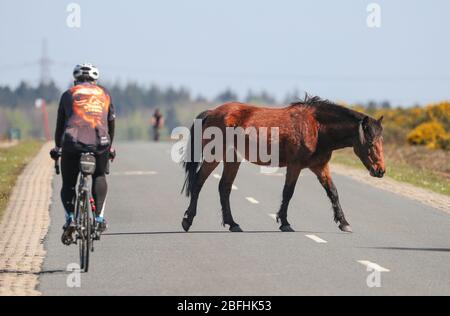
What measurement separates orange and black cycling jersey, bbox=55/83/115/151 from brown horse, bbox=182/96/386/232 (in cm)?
468

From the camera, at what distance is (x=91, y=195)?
46.6ft

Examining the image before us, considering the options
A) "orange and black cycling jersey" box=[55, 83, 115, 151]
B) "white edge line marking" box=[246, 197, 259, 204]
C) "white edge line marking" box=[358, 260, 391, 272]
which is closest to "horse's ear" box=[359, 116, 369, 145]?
"white edge line marking" box=[358, 260, 391, 272]

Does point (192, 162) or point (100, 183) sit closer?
point (100, 183)

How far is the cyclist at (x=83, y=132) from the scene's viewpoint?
13859 millimetres

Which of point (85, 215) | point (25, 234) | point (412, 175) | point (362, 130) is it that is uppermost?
point (362, 130)

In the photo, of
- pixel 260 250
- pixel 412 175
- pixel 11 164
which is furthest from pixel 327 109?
pixel 11 164

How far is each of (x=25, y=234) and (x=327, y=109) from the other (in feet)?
15.7

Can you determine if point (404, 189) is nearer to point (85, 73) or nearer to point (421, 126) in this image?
point (85, 73)

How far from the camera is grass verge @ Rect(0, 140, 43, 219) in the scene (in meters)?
25.7

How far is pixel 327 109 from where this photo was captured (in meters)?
19.1

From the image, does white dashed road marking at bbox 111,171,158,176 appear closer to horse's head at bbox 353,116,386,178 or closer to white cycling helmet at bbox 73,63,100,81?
horse's head at bbox 353,116,386,178

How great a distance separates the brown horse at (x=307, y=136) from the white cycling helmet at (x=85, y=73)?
4.65m

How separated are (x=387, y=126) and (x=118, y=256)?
45498mm

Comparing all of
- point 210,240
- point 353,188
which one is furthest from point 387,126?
point 210,240
